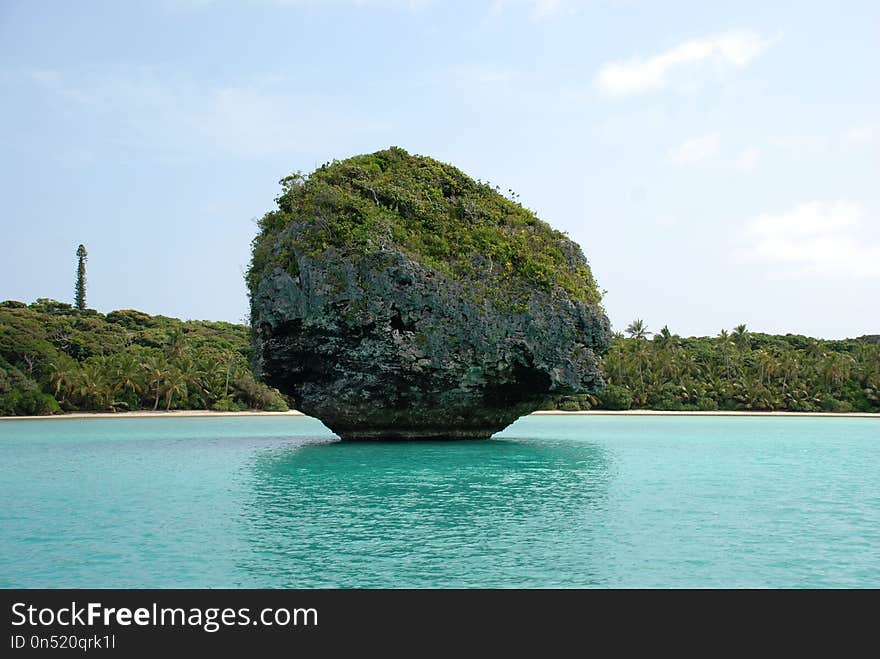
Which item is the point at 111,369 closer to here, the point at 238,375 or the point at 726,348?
the point at 238,375

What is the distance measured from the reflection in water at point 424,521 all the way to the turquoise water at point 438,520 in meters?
0.05

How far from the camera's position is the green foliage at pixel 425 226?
86.9 feet

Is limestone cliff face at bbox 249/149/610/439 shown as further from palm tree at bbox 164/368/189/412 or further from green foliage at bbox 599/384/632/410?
green foliage at bbox 599/384/632/410

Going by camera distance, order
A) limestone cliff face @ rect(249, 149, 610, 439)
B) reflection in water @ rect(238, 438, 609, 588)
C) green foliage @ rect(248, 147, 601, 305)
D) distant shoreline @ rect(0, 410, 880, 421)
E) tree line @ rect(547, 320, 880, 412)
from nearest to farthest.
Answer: reflection in water @ rect(238, 438, 609, 588), limestone cliff face @ rect(249, 149, 610, 439), green foliage @ rect(248, 147, 601, 305), distant shoreline @ rect(0, 410, 880, 421), tree line @ rect(547, 320, 880, 412)

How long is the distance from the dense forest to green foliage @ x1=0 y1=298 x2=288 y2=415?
0.08 meters

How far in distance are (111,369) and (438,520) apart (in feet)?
178

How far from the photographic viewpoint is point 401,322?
86.8 ft

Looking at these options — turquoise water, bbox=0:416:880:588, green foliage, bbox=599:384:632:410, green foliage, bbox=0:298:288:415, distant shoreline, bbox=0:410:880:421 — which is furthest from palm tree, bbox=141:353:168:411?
turquoise water, bbox=0:416:880:588

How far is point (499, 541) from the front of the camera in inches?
453

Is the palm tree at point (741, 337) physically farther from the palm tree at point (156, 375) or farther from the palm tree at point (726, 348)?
the palm tree at point (156, 375)

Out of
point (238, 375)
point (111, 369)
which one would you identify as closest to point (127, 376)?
point (111, 369)

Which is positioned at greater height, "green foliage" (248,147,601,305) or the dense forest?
"green foliage" (248,147,601,305)

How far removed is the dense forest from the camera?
59.2 m

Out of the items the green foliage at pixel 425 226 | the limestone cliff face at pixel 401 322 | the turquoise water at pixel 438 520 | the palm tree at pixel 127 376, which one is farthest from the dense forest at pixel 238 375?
the turquoise water at pixel 438 520
